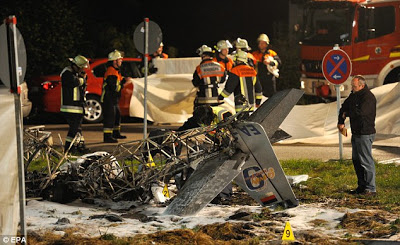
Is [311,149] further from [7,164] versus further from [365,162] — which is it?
[7,164]

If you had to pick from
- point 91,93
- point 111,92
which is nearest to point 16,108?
point 111,92

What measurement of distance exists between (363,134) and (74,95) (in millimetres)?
5882

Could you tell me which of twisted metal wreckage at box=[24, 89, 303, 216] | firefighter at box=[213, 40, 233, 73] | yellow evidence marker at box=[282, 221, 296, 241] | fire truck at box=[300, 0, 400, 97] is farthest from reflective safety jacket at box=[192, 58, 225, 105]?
yellow evidence marker at box=[282, 221, 296, 241]

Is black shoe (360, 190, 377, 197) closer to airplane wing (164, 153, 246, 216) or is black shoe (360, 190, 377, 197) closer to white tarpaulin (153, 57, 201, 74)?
airplane wing (164, 153, 246, 216)

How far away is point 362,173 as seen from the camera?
1060 cm

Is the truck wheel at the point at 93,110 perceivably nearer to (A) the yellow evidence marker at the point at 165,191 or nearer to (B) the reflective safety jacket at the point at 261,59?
(B) the reflective safety jacket at the point at 261,59

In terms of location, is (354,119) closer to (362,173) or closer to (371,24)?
(362,173)

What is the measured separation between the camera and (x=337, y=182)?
11414mm

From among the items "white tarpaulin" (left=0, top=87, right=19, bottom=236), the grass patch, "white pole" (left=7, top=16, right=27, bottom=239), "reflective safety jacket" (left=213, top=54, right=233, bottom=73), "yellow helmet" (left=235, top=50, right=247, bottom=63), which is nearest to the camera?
"white pole" (left=7, top=16, right=27, bottom=239)

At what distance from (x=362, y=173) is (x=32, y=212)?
4093 mm

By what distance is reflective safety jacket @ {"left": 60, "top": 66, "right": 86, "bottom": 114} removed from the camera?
14.5m

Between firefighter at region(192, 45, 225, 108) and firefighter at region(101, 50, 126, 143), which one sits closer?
firefighter at region(192, 45, 225, 108)

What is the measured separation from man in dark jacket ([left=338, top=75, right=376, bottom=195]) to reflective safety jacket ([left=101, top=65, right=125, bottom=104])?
640 centimetres

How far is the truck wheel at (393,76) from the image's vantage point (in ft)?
63.1
